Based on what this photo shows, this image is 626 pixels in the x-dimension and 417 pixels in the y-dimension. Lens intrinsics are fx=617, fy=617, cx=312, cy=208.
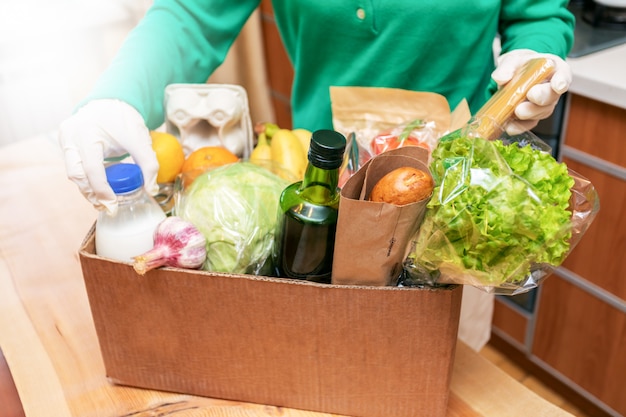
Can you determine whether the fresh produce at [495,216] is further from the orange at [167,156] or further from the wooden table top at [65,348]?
the orange at [167,156]

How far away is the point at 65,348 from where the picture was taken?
80 centimetres

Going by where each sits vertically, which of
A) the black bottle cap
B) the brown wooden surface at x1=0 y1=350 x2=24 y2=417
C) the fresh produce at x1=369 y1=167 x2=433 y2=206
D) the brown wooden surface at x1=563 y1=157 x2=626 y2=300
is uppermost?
the black bottle cap

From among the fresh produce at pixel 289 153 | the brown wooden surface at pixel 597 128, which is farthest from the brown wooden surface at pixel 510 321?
the fresh produce at pixel 289 153

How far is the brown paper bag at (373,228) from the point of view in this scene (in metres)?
0.56

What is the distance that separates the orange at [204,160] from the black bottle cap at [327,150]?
9.9 inches

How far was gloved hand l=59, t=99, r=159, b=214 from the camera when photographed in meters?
0.70

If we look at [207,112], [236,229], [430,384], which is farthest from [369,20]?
[430,384]

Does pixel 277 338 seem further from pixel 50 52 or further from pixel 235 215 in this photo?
pixel 50 52

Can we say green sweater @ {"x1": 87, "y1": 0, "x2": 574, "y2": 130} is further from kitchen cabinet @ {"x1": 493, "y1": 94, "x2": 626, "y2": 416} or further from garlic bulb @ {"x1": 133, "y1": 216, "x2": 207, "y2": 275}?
kitchen cabinet @ {"x1": 493, "y1": 94, "x2": 626, "y2": 416}

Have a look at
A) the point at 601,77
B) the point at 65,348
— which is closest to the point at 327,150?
the point at 65,348

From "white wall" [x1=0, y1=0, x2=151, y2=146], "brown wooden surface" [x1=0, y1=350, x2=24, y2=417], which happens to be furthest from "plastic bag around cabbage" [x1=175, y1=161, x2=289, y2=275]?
"white wall" [x1=0, y1=0, x2=151, y2=146]

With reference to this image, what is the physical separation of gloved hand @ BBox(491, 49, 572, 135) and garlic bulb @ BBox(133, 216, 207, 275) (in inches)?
15.1

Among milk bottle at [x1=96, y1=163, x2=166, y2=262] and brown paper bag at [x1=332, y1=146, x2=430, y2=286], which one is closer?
brown paper bag at [x1=332, y1=146, x2=430, y2=286]

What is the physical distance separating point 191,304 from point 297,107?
0.60m
